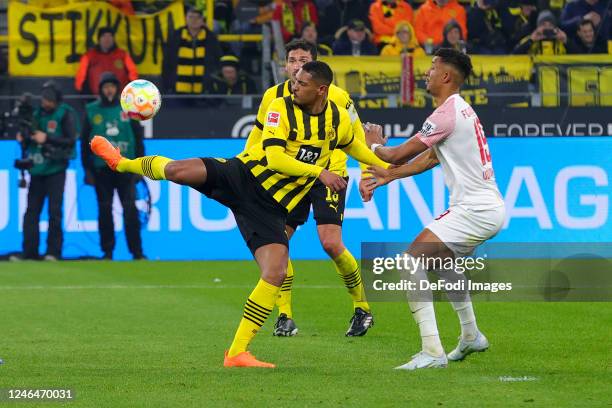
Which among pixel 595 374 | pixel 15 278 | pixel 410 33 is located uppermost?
pixel 410 33

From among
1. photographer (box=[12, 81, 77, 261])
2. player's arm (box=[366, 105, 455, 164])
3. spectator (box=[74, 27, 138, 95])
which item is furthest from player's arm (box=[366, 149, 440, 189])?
spectator (box=[74, 27, 138, 95])

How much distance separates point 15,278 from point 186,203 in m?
2.84

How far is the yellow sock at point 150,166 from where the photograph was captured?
902 cm

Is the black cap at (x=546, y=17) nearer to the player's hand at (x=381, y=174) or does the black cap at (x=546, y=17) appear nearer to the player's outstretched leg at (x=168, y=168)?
the player's outstretched leg at (x=168, y=168)

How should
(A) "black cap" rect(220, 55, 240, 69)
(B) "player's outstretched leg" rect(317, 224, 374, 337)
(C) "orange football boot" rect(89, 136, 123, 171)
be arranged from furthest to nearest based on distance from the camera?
(A) "black cap" rect(220, 55, 240, 69) < (B) "player's outstretched leg" rect(317, 224, 374, 337) < (C) "orange football boot" rect(89, 136, 123, 171)

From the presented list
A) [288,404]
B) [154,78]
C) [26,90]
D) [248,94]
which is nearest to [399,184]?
[248,94]

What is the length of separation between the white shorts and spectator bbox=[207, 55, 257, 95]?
1106 centimetres

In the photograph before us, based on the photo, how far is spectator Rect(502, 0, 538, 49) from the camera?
20.9 m

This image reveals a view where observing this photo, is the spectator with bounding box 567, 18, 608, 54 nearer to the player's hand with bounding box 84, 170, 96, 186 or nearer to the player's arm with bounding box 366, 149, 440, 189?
the player's hand with bounding box 84, 170, 96, 186

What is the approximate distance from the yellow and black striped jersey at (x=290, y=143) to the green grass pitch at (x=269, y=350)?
1183 mm

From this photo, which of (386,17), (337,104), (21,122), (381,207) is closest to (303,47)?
(337,104)

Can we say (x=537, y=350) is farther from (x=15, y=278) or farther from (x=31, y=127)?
(x=31, y=127)

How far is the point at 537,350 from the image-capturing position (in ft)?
30.5

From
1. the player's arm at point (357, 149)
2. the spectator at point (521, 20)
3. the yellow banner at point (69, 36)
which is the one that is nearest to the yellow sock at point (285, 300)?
the player's arm at point (357, 149)
